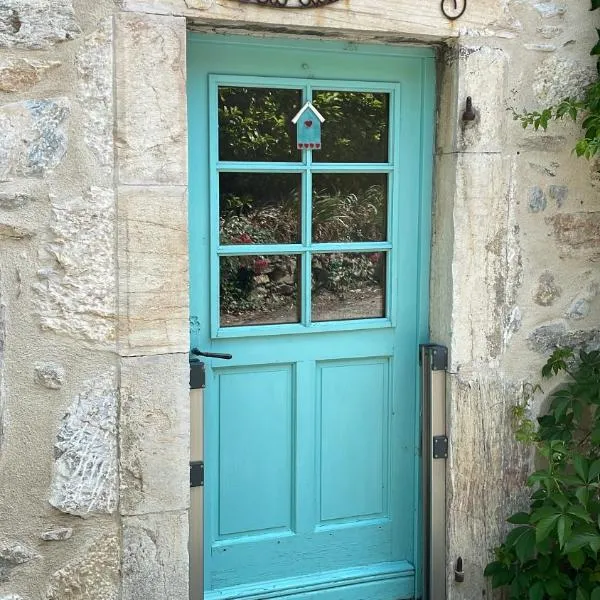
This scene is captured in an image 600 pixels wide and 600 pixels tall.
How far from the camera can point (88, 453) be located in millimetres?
2906

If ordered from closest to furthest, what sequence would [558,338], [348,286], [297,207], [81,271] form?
[81,271] → [297,207] → [348,286] → [558,338]

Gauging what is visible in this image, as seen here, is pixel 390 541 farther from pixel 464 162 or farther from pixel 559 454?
pixel 464 162

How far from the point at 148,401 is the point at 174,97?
3.17 feet

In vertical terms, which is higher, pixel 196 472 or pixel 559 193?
pixel 559 193

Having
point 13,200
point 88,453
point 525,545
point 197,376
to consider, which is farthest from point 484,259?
point 13,200

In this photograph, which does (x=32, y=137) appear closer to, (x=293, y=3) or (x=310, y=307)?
(x=293, y=3)

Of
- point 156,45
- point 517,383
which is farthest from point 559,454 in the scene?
point 156,45

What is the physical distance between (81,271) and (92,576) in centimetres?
98

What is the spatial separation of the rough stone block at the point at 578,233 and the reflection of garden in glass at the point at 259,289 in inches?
39.3

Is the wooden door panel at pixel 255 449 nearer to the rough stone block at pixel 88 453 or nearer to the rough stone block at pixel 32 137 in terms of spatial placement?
the rough stone block at pixel 88 453

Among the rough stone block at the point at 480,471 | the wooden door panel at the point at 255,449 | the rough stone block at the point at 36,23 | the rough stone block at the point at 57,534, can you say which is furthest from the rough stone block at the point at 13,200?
the rough stone block at the point at 480,471

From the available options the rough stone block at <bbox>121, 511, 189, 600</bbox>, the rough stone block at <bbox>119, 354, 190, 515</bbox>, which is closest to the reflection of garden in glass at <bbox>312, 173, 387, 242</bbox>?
the rough stone block at <bbox>119, 354, 190, 515</bbox>

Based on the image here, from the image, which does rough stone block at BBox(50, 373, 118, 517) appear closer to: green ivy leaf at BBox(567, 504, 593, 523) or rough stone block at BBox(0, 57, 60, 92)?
rough stone block at BBox(0, 57, 60, 92)

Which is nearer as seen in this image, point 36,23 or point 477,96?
point 36,23
